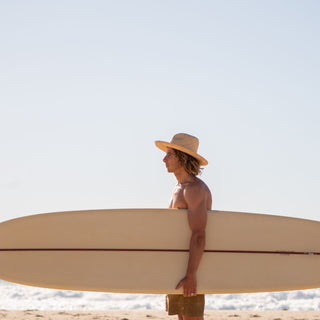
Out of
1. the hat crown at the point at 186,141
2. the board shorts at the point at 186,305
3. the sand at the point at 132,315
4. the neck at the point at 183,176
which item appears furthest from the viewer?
the sand at the point at 132,315

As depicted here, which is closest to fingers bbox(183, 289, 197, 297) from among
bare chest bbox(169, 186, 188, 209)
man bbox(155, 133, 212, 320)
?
man bbox(155, 133, 212, 320)

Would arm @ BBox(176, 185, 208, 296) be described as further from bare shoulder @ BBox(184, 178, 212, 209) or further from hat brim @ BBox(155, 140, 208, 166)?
hat brim @ BBox(155, 140, 208, 166)

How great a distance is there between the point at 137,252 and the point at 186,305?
636 millimetres

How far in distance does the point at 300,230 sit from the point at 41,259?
2.30 meters

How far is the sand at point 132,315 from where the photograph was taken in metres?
8.79

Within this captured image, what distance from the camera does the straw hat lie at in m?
4.78

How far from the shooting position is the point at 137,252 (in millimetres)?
4938

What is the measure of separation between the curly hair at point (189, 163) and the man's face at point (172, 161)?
0.09 ft

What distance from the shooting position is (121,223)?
4.98 m

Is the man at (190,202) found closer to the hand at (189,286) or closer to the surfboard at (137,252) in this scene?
the hand at (189,286)

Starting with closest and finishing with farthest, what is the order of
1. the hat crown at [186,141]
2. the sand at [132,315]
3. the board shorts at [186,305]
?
the board shorts at [186,305] → the hat crown at [186,141] → the sand at [132,315]

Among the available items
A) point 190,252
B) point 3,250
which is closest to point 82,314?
point 3,250

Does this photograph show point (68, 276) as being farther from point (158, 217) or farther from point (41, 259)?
point (158, 217)

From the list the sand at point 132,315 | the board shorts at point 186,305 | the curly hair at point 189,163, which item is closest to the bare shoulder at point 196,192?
the curly hair at point 189,163
